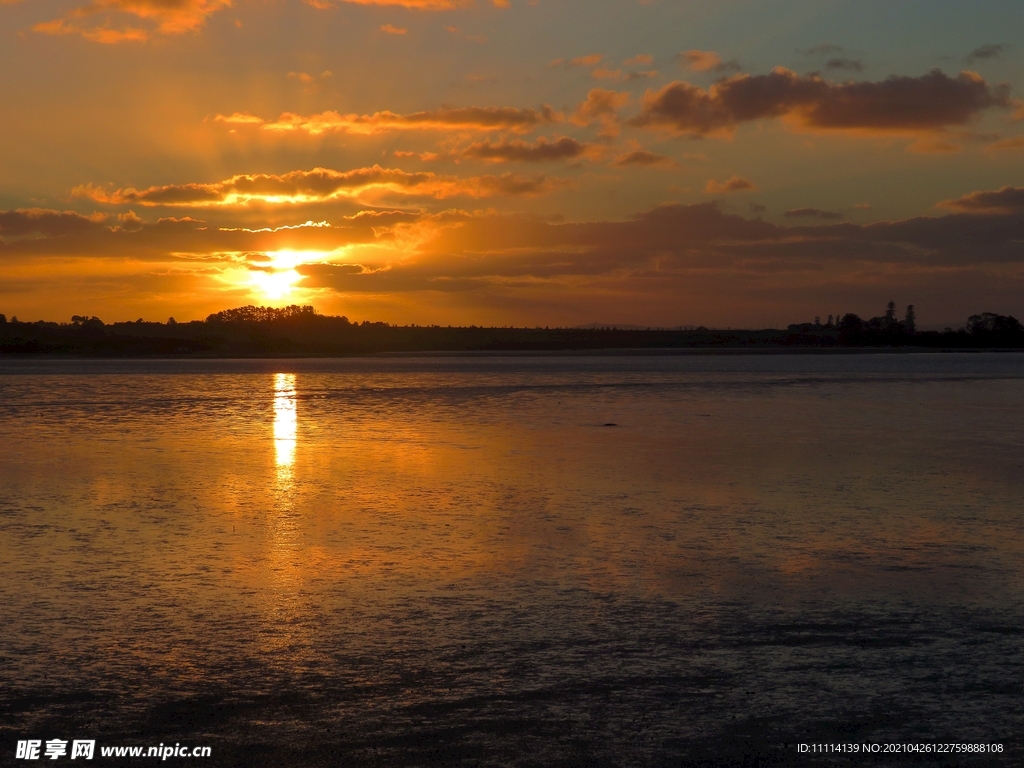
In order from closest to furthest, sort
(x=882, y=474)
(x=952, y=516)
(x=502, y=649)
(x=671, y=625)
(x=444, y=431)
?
(x=502, y=649)
(x=671, y=625)
(x=952, y=516)
(x=882, y=474)
(x=444, y=431)

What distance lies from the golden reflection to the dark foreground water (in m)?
0.18

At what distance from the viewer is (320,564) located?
9812 millimetres

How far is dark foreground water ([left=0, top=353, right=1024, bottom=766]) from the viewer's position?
5672 mm

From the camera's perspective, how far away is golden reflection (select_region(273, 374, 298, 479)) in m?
18.3

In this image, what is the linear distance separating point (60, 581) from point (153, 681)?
10.4ft

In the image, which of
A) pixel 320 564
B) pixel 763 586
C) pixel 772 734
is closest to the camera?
pixel 772 734

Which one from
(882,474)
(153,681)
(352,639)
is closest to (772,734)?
(352,639)

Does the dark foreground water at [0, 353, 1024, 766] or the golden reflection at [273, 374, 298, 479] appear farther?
the golden reflection at [273, 374, 298, 479]

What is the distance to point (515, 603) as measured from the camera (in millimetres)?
8320

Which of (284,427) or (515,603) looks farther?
(284,427)

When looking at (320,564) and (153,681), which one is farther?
(320,564)

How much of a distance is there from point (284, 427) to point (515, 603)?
17506 millimetres

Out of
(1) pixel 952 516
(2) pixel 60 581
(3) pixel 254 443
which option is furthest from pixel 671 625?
(3) pixel 254 443

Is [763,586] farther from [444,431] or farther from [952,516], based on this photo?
[444,431]
